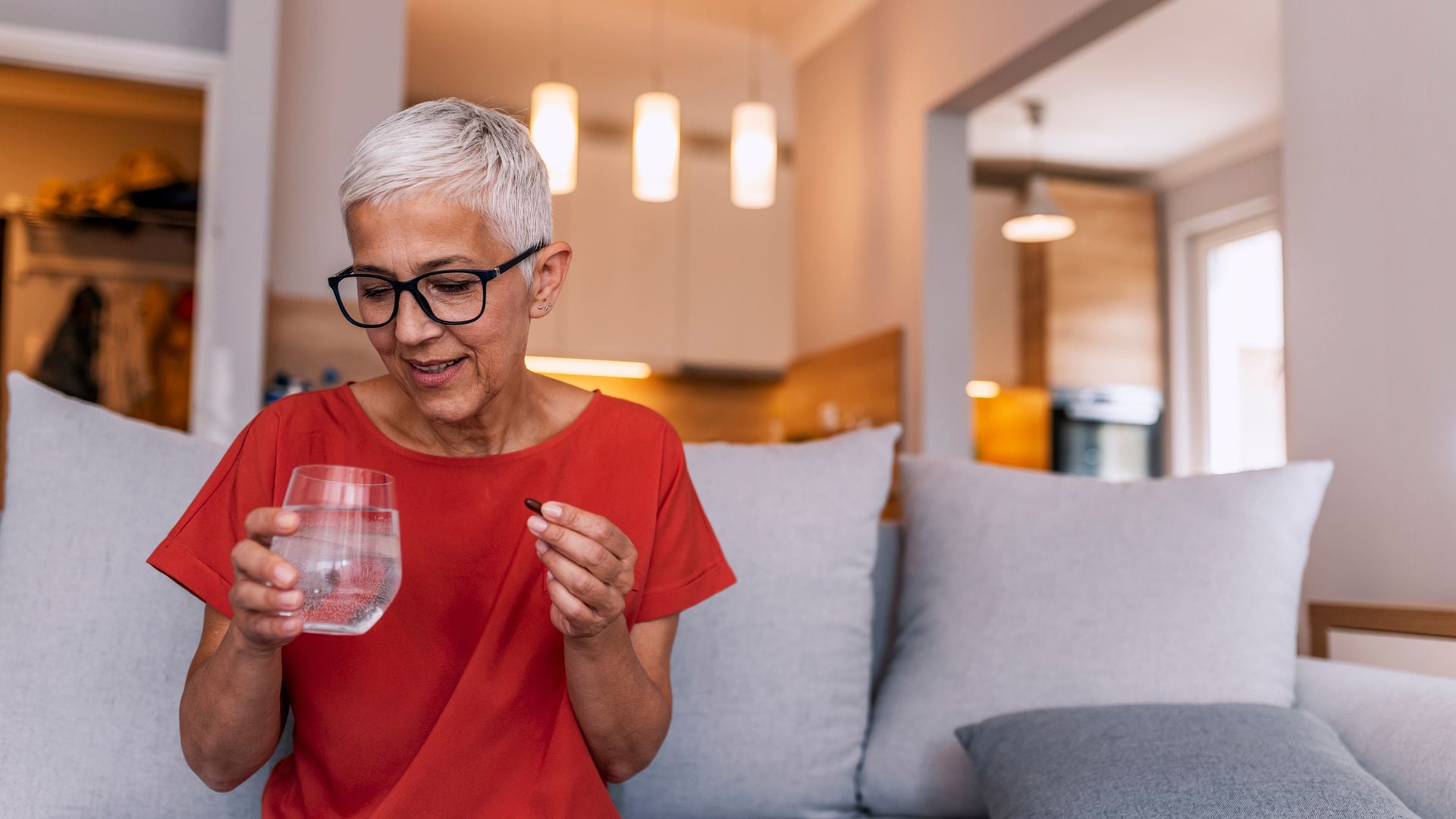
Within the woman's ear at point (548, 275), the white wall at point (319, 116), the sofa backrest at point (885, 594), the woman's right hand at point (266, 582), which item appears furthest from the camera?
the white wall at point (319, 116)

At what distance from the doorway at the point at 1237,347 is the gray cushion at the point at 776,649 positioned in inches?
185

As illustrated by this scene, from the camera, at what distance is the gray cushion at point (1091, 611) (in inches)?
64.9

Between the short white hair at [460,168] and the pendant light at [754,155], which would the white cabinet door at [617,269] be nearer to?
the pendant light at [754,155]

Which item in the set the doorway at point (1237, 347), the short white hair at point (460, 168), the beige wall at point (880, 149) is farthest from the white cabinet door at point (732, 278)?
the short white hair at point (460, 168)

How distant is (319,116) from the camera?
3.73 metres

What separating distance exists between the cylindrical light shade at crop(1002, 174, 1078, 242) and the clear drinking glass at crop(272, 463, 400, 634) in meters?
4.63

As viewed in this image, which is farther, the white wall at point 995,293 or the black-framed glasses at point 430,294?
the white wall at point 995,293

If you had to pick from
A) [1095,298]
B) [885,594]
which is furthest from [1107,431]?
[885,594]

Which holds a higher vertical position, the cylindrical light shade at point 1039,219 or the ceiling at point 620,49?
the ceiling at point 620,49

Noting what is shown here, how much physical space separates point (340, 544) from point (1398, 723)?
51.7 inches

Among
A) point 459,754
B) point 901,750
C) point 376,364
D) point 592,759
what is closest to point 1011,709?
point 901,750

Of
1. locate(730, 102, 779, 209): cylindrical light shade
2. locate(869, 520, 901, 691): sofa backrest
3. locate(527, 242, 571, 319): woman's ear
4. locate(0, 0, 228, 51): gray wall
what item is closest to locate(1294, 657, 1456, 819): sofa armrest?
locate(869, 520, 901, 691): sofa backrest

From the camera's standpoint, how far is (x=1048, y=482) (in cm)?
186

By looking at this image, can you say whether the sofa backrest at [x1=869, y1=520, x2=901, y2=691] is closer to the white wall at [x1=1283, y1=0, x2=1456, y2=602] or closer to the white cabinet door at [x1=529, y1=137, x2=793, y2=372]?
the white wall at [x1=1283, y1=0, x2=1456, y2=602]
